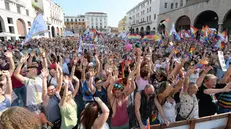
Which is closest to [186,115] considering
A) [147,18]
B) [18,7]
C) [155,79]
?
[155,79]

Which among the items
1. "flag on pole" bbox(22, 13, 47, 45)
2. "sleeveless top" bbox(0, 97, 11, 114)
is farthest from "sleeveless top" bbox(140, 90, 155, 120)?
"flag on pole" bbox(22, 13, 47, 45)

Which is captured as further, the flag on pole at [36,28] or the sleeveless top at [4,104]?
the flag on pole at [36,28]

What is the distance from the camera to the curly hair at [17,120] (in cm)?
118

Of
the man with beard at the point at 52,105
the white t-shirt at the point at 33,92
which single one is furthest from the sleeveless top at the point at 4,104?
the man with beard at the point at 52,105

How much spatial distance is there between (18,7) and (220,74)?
36.8 metres

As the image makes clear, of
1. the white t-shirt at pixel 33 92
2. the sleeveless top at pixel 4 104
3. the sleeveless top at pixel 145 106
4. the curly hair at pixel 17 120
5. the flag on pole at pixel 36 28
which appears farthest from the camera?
the flag on pole at pixel 36 28

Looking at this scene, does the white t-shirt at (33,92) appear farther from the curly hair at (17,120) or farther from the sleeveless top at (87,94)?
the curly hair at (17,120)

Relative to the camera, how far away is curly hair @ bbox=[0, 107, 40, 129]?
1.18 meters

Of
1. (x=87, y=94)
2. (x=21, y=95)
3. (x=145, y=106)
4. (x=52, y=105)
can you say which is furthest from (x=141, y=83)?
(x=21, y=95)

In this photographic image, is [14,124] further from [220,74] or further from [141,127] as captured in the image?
[220,74]

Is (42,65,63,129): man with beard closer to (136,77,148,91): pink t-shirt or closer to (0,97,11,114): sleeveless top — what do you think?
(0,97,11,114): sleeveless top

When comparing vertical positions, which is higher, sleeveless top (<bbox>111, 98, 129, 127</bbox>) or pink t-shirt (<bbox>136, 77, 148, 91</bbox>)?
pink t-shirt (<bbox>136, 77, 148, 91</bbox>)

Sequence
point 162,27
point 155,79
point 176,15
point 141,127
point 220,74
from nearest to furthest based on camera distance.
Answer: point 141,127 → point 155,79 → point 220,74 → point 176,15 → point 162,27

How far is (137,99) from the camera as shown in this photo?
2.39 m
